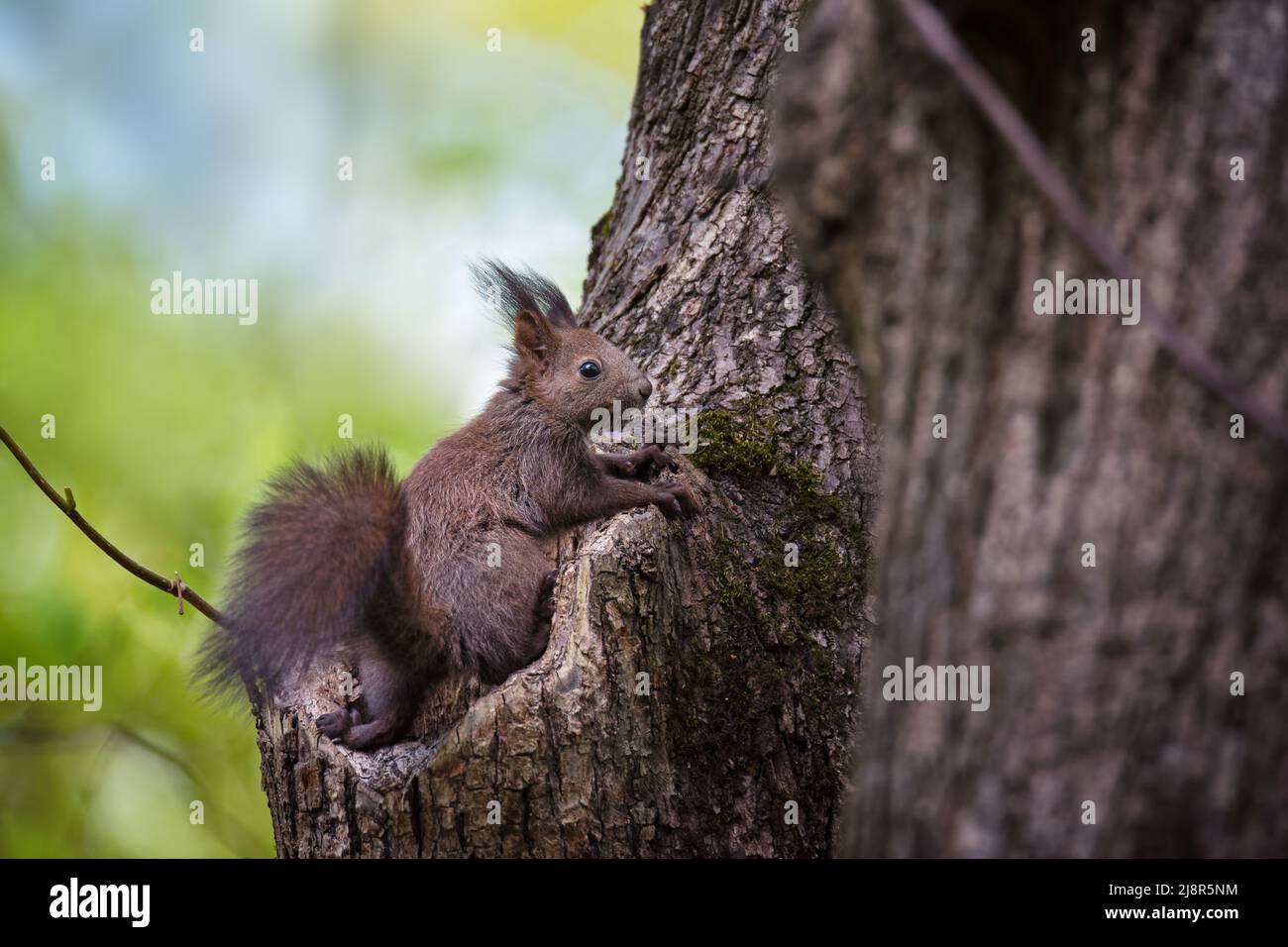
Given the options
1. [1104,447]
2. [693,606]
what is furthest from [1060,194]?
[693,606]

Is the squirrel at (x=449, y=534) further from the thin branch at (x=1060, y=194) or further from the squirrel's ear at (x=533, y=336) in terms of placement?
the thin branch at (x=1060, y=194)

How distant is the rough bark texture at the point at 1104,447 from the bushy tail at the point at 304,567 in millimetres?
1914

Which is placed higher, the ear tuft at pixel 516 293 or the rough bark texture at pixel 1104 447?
the ear tuft at pixel 516 293

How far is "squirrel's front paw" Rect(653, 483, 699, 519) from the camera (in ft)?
12.4

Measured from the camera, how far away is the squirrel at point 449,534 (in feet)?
10.4

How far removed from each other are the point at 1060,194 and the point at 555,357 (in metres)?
3.58

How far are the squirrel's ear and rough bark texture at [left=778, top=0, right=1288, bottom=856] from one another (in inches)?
130

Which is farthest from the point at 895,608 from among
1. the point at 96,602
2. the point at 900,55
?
the point at 96,602

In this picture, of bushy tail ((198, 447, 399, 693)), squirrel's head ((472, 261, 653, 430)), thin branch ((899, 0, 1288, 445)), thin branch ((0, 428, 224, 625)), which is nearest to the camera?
thin branch ((899, 0, 1288, 445))

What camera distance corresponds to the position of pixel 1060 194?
148 centimetres

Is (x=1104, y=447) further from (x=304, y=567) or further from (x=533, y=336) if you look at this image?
(x=533, y=336)

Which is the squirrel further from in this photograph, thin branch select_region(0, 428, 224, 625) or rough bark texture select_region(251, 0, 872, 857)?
thin branch select_region(0, 428, 224, 625)

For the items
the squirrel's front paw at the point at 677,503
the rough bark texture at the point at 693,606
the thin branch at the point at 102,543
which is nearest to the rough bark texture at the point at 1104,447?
the rough bark texture at the point at 693,606

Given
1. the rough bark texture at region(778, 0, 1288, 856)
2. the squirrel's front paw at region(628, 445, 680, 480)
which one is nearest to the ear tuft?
the squirrel's front paw at region(628, 445, 680, 480)
